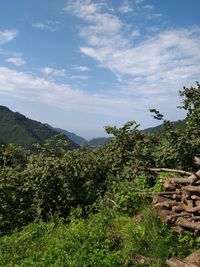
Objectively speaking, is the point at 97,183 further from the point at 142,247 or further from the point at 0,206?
the point at 142,247

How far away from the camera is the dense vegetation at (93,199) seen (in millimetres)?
9380

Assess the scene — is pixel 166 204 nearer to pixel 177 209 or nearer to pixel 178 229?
pixel 177 209

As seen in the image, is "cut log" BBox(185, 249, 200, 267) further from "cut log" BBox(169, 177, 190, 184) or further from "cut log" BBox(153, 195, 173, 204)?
"cut log" BBox(169, 177, 190, 184)

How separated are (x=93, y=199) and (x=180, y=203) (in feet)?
13.8

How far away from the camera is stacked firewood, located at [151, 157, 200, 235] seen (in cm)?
1019

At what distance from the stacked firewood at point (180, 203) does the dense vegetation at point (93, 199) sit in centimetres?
28

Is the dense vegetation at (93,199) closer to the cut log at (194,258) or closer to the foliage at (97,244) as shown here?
the foliage at (97,244)

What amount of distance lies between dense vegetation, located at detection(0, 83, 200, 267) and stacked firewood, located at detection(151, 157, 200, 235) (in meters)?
0.28

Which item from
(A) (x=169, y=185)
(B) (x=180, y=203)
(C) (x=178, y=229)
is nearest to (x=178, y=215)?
(C) (x=178, y=229)

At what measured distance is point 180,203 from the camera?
11086 mm

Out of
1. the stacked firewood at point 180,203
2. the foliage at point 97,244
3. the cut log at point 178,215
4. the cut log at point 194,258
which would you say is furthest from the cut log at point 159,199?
the cut log at point 194,258

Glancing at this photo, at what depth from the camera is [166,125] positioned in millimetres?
16516

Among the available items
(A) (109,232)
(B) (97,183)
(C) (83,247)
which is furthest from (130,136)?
(C) (83,247)

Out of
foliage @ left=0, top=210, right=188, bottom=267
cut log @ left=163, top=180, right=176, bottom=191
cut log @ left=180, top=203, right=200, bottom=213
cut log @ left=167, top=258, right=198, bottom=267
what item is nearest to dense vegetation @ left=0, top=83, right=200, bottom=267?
foliage @ left=0, top=210, right=188, bottom=267
